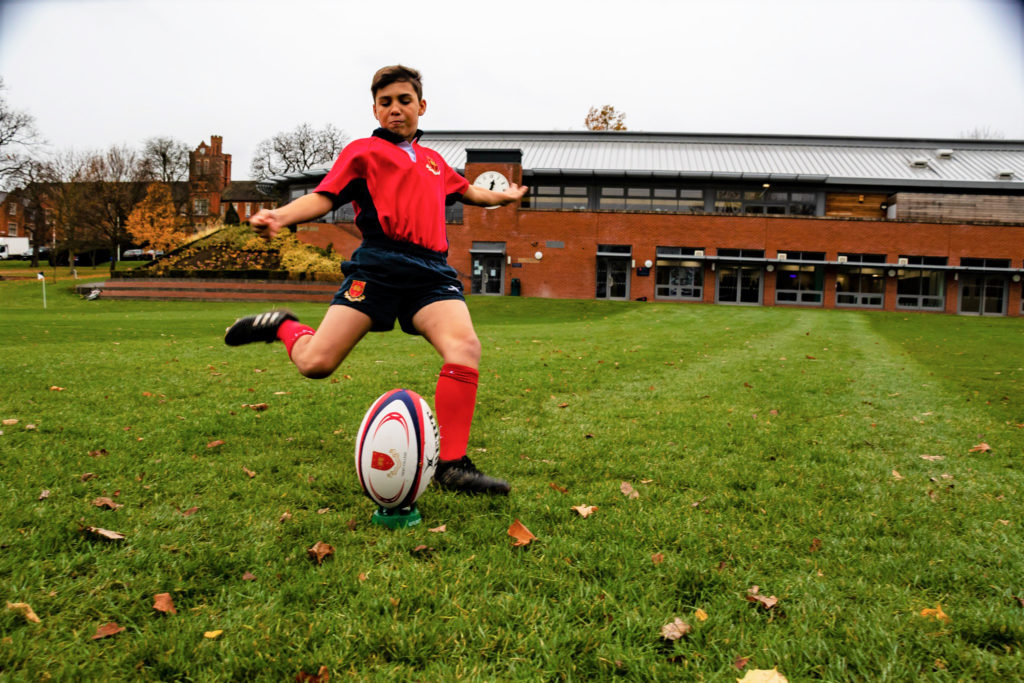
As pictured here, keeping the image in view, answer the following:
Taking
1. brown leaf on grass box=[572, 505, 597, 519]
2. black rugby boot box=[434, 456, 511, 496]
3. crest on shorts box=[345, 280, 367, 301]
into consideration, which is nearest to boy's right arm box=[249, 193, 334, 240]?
crest on shorts box=[345, 280, 367, 301]

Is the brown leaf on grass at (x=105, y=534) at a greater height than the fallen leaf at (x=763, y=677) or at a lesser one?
lesser

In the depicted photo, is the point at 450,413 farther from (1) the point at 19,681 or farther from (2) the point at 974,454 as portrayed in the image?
(2) the point at 974,454

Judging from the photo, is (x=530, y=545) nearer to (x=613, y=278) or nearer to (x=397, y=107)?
(x=397, y=107)

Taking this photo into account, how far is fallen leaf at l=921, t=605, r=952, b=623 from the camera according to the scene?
2183mm

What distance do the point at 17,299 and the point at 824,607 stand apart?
37013 millimetres

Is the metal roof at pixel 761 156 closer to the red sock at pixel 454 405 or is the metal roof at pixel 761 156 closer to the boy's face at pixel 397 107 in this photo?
the boy's face at pixel 397 107

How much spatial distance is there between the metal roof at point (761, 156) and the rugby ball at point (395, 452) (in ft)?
119

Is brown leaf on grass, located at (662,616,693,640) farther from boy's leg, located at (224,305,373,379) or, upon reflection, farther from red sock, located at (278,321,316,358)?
red sock, located at (278,321,316,358)

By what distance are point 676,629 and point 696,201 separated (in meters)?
38.9

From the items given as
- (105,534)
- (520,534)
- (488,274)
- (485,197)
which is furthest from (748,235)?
(105,534)

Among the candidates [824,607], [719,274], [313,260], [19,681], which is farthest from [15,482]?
[719,274]

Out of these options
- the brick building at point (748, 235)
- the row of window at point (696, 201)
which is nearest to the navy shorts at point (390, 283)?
the brick building at point (748, 235)

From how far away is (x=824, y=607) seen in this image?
7.46ft

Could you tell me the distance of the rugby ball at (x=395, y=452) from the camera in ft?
9.53
